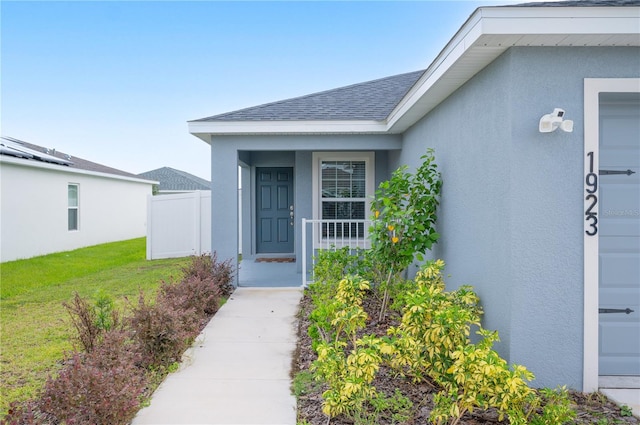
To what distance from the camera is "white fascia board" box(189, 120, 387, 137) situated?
7086mm

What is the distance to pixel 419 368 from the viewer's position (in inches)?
130

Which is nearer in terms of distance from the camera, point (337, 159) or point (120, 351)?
point (120, 351)

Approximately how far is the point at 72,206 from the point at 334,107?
11.1m

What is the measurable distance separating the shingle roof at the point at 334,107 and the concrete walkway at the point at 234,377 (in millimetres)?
3376

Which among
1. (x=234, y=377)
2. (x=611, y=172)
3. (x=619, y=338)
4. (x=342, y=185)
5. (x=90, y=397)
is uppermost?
(x=342, y=185)

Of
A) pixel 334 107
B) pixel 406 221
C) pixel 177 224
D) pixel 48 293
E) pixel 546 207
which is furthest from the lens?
pixel 177 224

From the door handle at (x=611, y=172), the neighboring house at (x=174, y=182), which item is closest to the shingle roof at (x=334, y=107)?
the door handle at (x=611, y=172)

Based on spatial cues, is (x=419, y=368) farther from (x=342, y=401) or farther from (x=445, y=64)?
(x=445, y=64)

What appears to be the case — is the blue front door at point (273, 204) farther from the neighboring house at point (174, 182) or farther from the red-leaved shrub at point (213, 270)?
the neighboring house at point (174, 182)

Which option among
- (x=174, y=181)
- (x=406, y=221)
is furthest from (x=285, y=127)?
(x=174, y=181)

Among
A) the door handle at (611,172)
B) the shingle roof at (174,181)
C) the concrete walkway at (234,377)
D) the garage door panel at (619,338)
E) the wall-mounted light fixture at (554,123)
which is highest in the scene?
the shingle roof at (174,181)

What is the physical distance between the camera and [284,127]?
7145 millimetres

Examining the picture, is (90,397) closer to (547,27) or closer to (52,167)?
(547,27)

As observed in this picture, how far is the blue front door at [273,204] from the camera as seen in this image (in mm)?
11070
